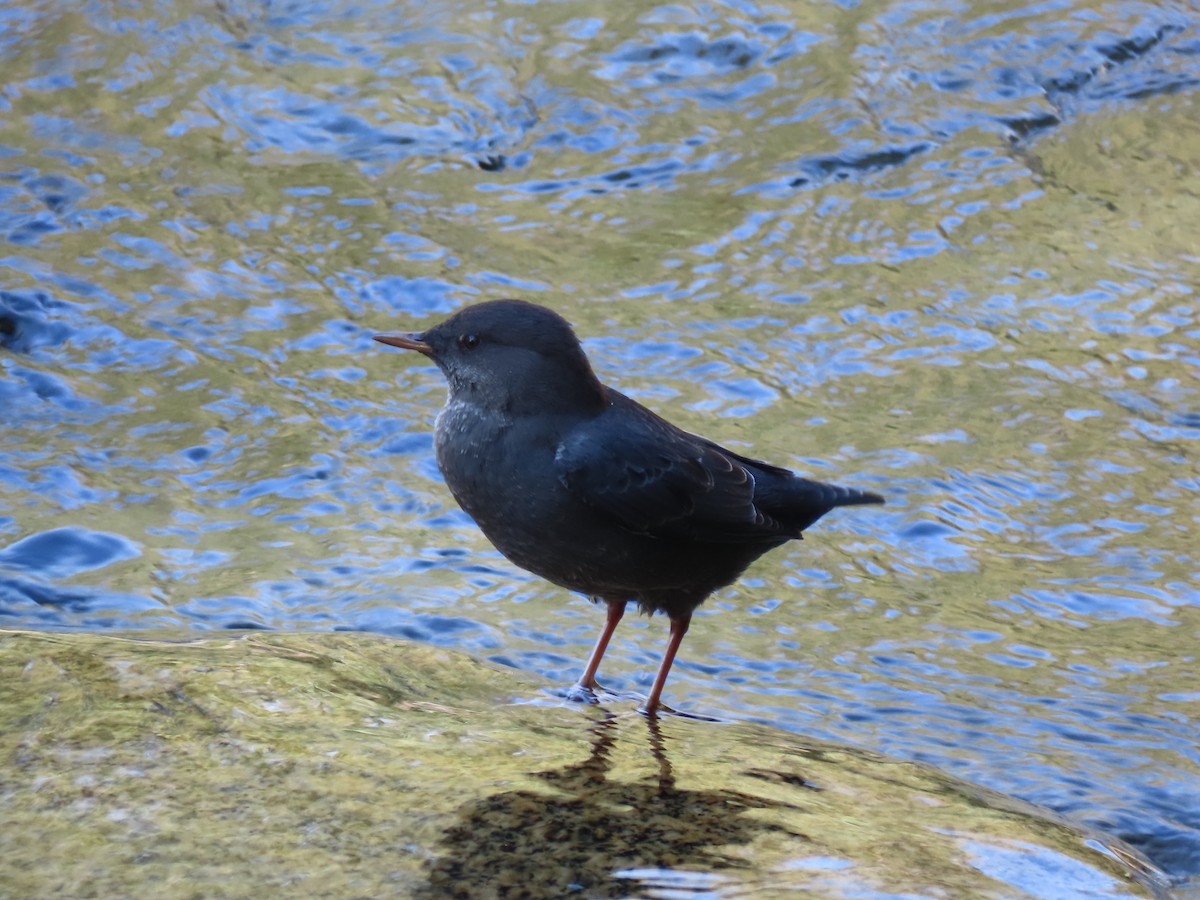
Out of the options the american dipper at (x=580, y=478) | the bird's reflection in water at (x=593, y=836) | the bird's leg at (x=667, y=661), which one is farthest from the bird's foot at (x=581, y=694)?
the bird's reflection in water at (x=593, y=836)

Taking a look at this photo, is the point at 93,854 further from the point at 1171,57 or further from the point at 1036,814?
the point at 1171,57

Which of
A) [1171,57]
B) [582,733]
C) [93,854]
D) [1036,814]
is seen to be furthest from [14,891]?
[1171,57]

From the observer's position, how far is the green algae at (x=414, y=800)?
2920mm

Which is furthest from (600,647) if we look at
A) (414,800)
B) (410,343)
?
(414,800)

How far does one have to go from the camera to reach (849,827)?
3400 mm

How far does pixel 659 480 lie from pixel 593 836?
1.54 metres

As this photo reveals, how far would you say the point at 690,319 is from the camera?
7.49 m

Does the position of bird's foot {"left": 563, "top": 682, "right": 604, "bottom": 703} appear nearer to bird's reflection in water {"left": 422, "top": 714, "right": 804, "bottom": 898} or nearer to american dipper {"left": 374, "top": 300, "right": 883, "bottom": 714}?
american dipper {"left": 374, "top": 300, "right": 883, "bottom": 714}

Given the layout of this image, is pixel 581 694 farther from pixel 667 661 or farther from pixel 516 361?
pixel 516 361

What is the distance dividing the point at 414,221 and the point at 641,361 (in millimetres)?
1784

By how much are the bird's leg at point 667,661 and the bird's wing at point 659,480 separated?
32 centimetres

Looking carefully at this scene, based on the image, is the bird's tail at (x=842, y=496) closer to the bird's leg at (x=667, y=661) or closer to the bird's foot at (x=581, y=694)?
the bird's leg at (x=667, y=661)

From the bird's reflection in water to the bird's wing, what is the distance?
0.93 metres

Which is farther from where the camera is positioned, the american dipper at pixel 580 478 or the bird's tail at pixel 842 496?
the bird's tail at pixel 842 496
